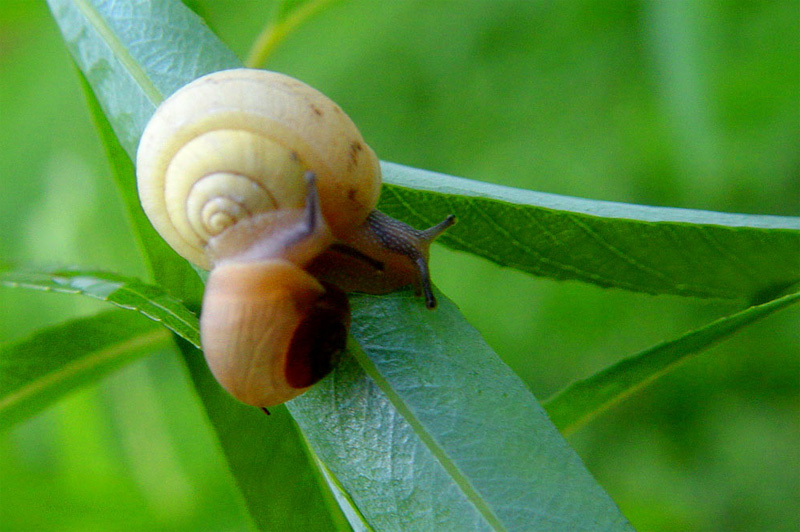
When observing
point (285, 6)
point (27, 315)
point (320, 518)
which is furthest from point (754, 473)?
point (27, 315)

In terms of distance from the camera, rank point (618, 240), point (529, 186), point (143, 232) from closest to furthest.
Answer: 1. point (618, 240)
2. point (143, 232)
3. point (529, 186)

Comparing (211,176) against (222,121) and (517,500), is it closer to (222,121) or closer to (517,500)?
(222,121)

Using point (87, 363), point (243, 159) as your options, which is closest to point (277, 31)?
point (243, 159)

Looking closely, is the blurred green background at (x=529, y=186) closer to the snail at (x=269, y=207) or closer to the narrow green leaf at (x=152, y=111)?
the narrow green leaf at (x=152, y=111)

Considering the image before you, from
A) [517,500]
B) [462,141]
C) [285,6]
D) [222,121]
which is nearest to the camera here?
[517,500]

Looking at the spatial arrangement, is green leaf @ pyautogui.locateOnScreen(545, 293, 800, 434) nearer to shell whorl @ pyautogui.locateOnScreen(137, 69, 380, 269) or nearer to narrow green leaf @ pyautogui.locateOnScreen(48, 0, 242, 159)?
shell whorl @ pyautogui.locateOnScreen(137, 69, 380, 269)

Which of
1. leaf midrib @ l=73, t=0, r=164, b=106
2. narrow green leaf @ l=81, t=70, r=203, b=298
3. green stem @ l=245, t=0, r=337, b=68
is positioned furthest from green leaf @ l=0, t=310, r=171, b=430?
green stem @ l=245, t=0, r=337, b=68

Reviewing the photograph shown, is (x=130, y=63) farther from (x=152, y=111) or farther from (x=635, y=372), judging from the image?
(x=635, y=372)
